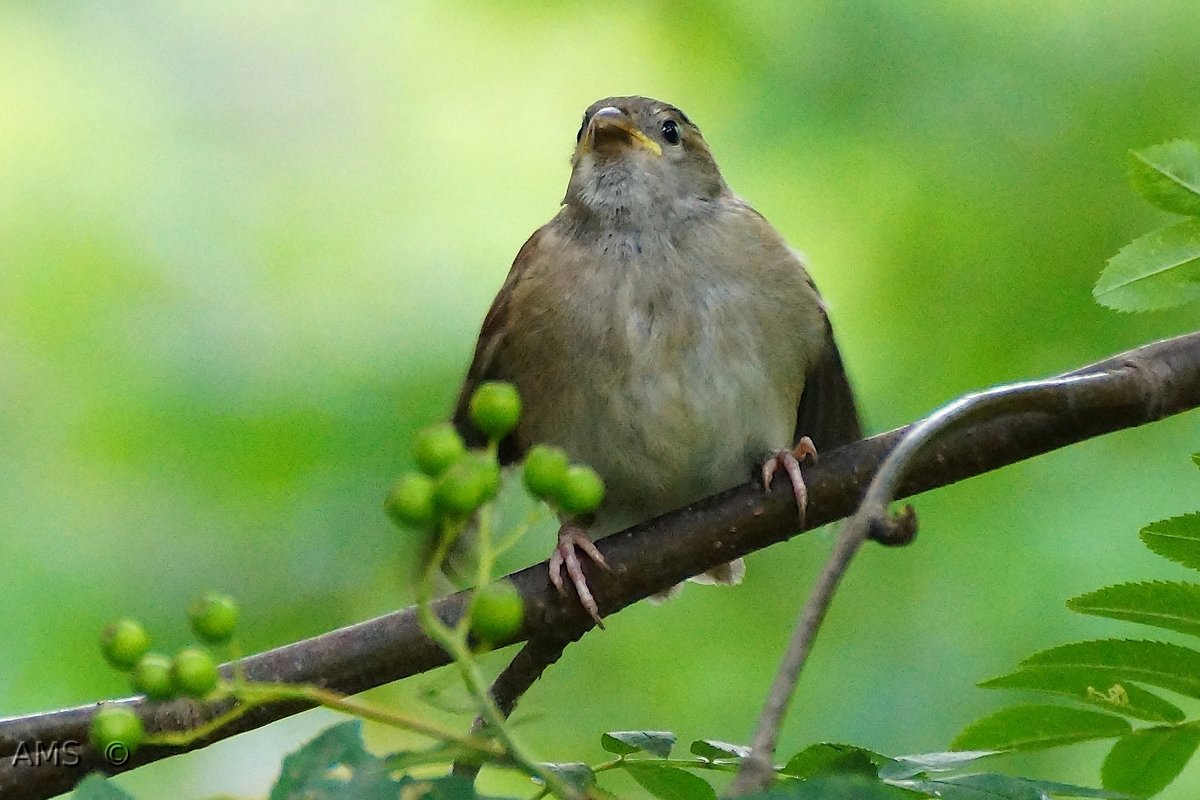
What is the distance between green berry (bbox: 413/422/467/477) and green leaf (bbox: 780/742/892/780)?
21.1 inches

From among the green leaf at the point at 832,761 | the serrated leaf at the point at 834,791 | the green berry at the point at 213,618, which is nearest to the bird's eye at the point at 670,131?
the green leaf at the point at 832,761

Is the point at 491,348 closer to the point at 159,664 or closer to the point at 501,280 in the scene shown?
the point at 501,280

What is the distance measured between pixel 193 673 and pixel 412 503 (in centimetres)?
24

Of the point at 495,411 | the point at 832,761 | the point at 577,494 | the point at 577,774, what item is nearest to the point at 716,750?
the point at 832,761

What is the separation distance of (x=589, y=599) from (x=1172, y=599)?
1.00 metres

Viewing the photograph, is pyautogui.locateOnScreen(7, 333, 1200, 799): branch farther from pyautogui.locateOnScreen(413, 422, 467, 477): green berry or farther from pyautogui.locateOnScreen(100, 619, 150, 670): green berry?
pyautogui.locateOnScreen(413, 422, 467, 477): green berry

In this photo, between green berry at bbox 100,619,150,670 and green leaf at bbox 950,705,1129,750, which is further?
green leaf at bbox 950,705,1129,750

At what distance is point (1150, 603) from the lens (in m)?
1.82

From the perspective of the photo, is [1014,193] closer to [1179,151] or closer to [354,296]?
[354,296]

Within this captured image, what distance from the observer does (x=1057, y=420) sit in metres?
2.18

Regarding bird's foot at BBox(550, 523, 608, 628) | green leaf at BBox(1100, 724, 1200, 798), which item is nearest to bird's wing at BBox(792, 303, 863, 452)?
bird's foot at BBox(550, 523, 608, 628)

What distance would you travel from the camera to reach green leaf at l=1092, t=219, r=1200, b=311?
194 cm

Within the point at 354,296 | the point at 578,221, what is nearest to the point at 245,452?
the point at 354,296

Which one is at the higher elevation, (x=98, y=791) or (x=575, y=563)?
(x=98, y=791)
